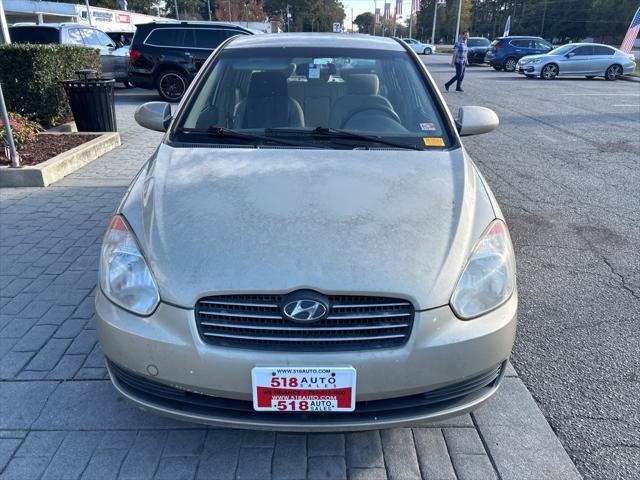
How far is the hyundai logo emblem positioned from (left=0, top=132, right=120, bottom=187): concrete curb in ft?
17.5

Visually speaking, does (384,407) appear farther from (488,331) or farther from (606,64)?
(606,64)

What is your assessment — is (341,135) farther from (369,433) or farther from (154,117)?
(369,433)

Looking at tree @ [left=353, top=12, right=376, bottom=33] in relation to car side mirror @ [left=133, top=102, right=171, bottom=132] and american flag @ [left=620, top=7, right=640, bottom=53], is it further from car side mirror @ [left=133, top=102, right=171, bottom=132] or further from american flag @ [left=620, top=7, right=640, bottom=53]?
car side mirror @ [left=133, top=102, right=171, bottom=132]

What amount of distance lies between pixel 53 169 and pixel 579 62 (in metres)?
22.0

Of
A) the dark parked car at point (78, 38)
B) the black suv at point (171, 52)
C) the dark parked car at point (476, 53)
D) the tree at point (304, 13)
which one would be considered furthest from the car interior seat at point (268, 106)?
the tree at point (304, 13)

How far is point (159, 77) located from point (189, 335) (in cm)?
1259

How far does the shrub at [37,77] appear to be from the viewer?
7.83 m

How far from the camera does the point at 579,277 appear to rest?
Answer: 4.00m

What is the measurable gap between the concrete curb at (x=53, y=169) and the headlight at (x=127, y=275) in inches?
177

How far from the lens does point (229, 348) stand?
75.7 inches

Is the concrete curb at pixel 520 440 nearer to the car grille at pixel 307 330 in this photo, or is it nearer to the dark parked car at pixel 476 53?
the car grille at pixel 307 330

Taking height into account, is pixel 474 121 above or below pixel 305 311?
above

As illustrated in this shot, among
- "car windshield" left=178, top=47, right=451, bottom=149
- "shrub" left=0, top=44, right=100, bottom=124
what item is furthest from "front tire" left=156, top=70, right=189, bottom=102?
"car windshield" left=178, top=47, right=451, bottom=149

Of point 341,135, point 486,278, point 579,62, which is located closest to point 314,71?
point 341,135
